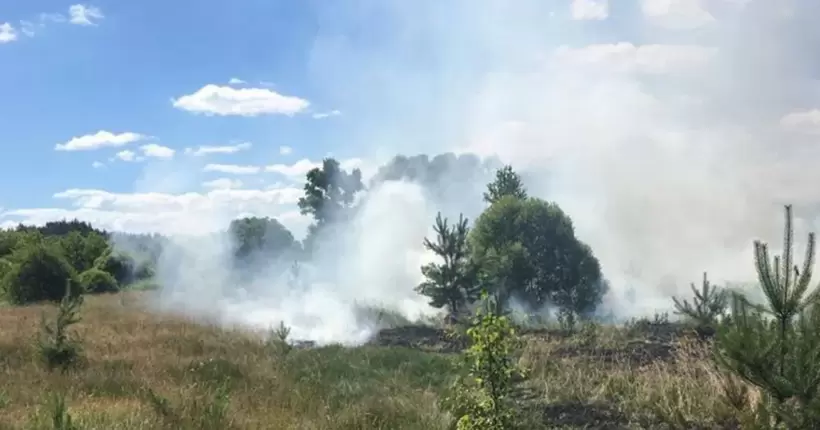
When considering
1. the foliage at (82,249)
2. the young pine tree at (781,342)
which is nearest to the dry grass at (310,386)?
the young pine tree at (781,342)

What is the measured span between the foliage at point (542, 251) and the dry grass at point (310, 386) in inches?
870

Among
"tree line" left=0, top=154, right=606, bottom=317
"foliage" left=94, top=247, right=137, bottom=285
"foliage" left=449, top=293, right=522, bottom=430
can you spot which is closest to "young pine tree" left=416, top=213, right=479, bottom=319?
"tree line" left=0, top=154, right=606, bottom=317

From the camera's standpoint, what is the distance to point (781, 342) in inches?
228

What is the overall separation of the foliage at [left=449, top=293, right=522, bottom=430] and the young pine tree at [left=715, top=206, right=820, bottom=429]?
166 cm

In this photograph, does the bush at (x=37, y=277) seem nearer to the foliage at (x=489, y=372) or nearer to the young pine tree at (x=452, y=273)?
the young pine tree at (x=452, y=273)

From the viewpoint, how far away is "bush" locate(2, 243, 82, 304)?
1121 inches

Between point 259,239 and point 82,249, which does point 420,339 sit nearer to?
point 82,249

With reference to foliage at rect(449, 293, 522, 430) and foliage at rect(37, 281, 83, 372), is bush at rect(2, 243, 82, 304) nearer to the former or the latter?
foliage at rect(37, 281, 83, 372)

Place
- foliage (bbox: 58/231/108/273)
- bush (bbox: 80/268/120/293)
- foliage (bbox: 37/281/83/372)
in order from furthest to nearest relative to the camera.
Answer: foliage (bbox: 58/231/108/273) → bush (bbox: 80/268/120/293) → foliage (bbox: 37/281/83/372)

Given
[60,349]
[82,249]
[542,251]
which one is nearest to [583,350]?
[60,349]

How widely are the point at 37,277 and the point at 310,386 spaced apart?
20.9 meters

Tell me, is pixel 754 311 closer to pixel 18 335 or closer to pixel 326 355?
pixel 326 355

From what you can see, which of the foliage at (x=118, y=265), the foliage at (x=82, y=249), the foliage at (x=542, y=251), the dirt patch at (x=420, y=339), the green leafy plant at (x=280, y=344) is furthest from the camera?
the foliage at (x=118, y=265)

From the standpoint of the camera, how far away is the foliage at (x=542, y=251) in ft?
127
